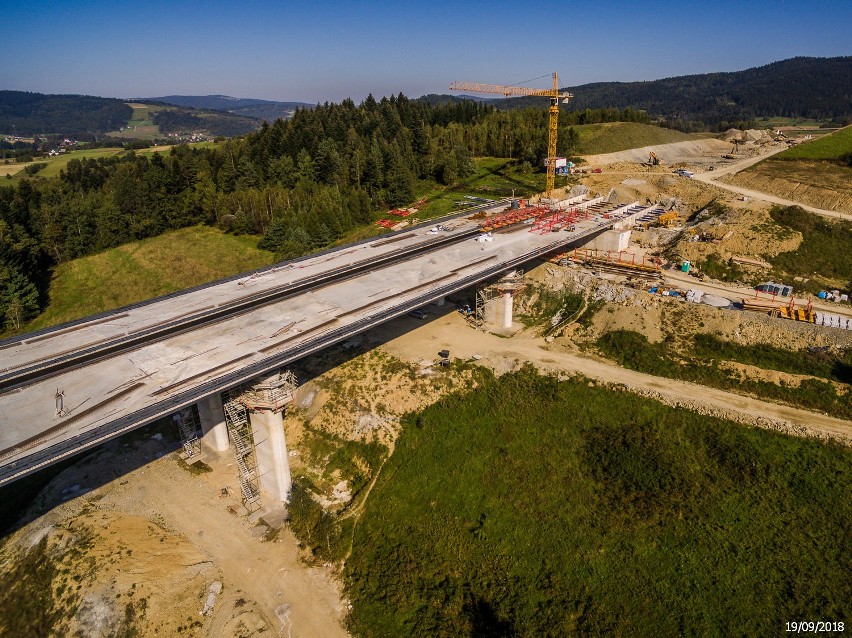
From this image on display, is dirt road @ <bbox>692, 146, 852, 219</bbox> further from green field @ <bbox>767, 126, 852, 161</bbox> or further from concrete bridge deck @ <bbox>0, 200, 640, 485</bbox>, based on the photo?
concrete bridge deck @ <bbox>0, 200, 640, 485</bbox>

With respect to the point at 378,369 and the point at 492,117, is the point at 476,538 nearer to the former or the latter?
the point at 378,369

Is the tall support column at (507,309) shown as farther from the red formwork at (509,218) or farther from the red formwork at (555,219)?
the red formwork at (509,218)

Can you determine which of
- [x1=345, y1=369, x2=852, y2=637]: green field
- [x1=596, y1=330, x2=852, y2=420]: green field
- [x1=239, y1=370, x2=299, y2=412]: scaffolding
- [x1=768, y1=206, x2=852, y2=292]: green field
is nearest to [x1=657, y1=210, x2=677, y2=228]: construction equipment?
[x1=768, y1=206, x2=852, y2=292]: green field

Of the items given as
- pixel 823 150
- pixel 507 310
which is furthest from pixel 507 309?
A: pixel 823 150

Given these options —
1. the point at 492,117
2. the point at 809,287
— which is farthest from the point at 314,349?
the point at 492,117

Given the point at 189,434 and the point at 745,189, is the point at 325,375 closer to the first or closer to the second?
the point at 189,434

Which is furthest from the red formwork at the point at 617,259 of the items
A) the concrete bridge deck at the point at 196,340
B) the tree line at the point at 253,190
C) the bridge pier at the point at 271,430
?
the bridge pier at the point at 271,430
